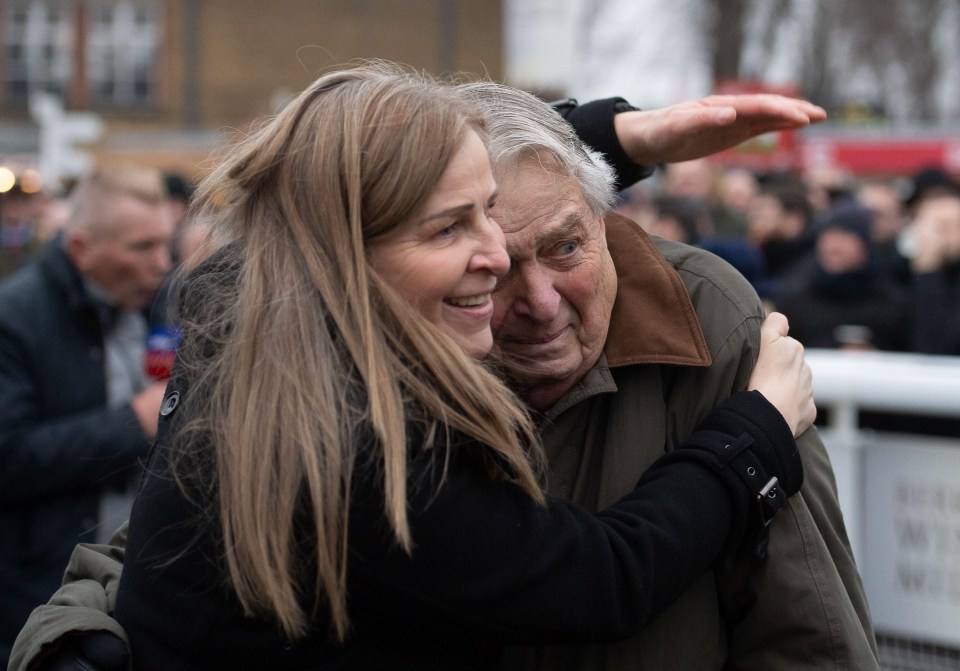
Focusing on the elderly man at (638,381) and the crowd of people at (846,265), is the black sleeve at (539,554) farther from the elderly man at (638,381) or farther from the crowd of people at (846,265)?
the crowd of people at (846,265)

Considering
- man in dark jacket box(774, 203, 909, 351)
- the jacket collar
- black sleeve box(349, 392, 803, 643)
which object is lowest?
man in dark jacket box(774, 203, 909, 351)

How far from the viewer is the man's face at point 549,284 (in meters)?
2.13

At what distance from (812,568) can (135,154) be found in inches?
1080

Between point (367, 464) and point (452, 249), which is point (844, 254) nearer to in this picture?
point (452, 249)

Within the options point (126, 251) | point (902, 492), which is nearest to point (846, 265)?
point (902, 492)

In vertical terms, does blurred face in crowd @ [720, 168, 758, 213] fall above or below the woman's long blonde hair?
below

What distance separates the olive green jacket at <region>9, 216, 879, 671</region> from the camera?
2014mm

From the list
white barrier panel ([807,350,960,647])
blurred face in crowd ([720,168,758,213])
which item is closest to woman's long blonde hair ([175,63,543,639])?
white barrier panel ([807,350,960,647])

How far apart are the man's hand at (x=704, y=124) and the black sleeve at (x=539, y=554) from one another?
70cm

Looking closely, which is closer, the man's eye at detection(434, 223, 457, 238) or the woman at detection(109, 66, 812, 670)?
the woman at detection(109, 66, 812, 670)

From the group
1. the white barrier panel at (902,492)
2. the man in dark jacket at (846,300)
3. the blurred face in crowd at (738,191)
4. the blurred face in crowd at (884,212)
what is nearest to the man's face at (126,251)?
the white barrier panel at (902,492)

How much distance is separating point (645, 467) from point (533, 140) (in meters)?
0.62

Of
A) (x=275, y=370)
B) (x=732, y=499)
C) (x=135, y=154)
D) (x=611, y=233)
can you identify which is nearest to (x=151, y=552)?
(x=275, y=370)

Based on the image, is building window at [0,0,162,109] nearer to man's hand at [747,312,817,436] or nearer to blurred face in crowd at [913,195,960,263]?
blurred face in crowd at [913,195,960,263]
